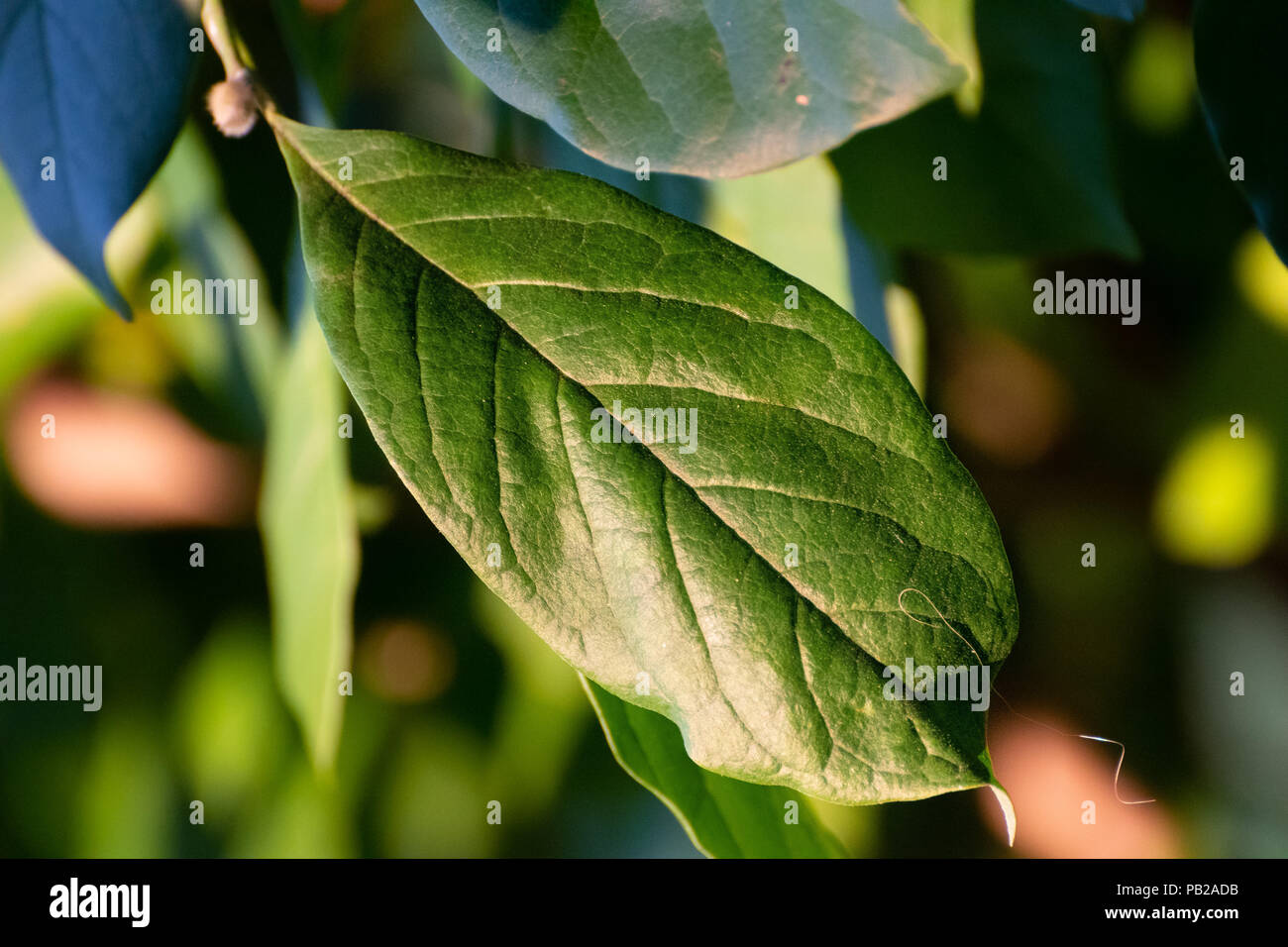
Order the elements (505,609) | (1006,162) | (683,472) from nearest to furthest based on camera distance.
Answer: (683,472)
(1006,162)
(505,609)

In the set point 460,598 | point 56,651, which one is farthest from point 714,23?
point 56,651

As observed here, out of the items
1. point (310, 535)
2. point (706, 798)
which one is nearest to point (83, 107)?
point (310, 535)

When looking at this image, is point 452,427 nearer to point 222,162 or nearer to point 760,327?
point 760,327

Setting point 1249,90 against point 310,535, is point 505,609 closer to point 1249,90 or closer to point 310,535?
point 310,535

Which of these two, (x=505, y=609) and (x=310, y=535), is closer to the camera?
(x=310, y=535)

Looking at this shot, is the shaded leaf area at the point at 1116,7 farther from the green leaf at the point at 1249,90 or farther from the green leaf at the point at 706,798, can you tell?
the green leaf at the point at 706,798

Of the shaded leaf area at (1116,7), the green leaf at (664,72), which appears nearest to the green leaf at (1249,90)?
the shaded leaf area at (1116,7)
